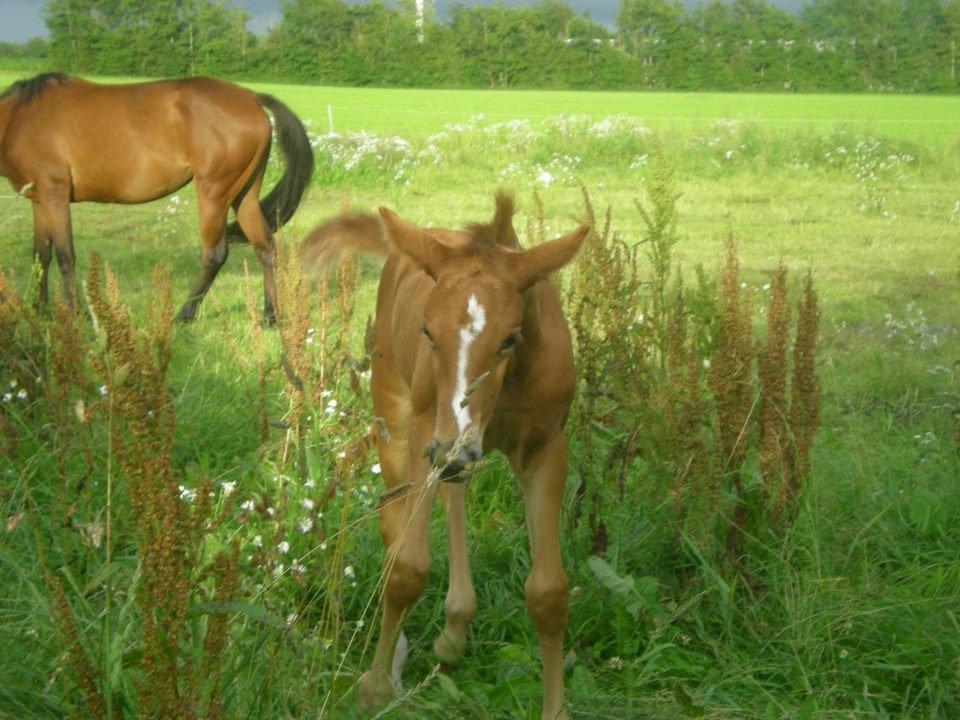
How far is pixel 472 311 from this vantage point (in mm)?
2941

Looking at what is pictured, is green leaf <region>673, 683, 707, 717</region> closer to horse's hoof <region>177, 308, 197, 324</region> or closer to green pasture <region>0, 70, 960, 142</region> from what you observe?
horse's hoof <region>177, 308, 197, 324</region>

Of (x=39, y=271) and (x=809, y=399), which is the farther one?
(x=39, y=271)

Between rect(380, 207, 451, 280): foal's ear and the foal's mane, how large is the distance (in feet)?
22.0

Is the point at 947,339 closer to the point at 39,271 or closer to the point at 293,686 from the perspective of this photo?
the point at 39,271

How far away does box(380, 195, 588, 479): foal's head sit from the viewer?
2.87 m

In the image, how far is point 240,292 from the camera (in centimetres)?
868

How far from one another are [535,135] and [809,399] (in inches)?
572

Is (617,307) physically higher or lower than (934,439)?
higher

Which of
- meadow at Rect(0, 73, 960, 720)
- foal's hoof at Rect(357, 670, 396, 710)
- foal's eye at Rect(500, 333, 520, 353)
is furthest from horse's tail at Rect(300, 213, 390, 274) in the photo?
foal's hoof at Rect(357, 670, 396, 710)

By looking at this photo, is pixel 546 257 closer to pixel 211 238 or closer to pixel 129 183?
pixel 211 238

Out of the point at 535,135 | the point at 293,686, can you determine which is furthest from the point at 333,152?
the point at 293,686

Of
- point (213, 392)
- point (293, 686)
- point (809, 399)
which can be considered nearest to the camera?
point (293, 686)

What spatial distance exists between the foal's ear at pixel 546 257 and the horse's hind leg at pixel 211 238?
18.7 feet

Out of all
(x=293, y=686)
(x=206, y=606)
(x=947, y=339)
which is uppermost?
(x=206, y=606)
